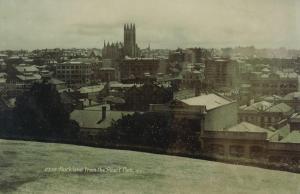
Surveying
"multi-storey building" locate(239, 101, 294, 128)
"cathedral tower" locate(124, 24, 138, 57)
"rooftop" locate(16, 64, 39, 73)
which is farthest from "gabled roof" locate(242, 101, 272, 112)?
"rooftop" locate(16, 64, 39, 73)

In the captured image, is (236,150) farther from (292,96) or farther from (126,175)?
(126,175)

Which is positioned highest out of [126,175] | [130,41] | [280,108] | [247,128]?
[130,41]

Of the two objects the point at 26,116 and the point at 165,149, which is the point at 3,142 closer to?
the point at 26,116

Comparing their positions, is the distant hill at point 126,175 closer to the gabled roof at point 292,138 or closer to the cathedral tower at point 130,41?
the gabled roof at point 292,138

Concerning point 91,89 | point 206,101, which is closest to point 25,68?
point 91,89

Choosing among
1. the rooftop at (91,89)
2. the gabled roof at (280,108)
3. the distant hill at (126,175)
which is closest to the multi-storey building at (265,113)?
the gabled roof at (280,108)

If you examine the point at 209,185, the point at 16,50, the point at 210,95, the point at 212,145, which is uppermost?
the point at 16,50

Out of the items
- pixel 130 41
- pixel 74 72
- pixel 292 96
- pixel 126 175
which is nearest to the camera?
pixel 292 96

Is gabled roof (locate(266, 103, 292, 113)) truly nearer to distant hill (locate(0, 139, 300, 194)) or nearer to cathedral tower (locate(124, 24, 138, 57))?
distant hill (locate(0, 139, 300, 194))

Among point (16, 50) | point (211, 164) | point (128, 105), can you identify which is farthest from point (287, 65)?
point (16, 50)

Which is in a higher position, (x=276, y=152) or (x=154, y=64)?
(x=154, y=64)
